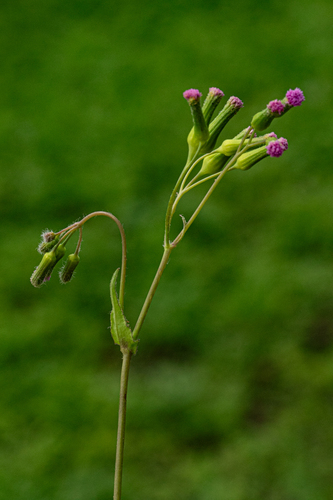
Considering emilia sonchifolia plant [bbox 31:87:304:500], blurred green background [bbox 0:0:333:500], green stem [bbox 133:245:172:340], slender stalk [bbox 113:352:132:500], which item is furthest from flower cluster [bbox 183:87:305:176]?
blurred green background [bbox 0:0:333:500]

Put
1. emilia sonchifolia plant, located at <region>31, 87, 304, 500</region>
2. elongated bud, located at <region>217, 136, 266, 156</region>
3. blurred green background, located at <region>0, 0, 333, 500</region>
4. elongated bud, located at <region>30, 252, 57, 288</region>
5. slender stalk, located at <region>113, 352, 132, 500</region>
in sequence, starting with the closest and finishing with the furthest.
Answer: slender stalk, located at <region>113, 352, 132, 500</region>, emilia sonchifolia plant, located at <region>31, 87, 304, 500</region>, elongated bud, located at <region>217, 136, 266, 156</region>, elongated bud, located at <region>30, 252, 57, 288</region>, blurred green background, located at <region>0, 0, 333, 500</region>

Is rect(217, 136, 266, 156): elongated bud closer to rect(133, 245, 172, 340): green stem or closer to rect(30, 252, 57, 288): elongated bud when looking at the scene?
rect(133, 245, 172, 340): green stem

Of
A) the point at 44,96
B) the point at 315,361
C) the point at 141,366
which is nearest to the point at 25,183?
the point at 44,96

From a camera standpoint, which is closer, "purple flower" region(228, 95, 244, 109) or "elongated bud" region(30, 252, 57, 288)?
"purple flower" region(228, 95, 244, 109)

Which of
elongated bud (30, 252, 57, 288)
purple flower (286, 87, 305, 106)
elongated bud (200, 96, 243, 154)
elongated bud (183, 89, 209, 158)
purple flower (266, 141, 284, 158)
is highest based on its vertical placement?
elongated bud (200, 96, 243, 154)

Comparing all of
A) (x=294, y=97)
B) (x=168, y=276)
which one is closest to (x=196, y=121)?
(x=294, y=97)

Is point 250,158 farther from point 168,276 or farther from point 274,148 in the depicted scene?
point 168,276
